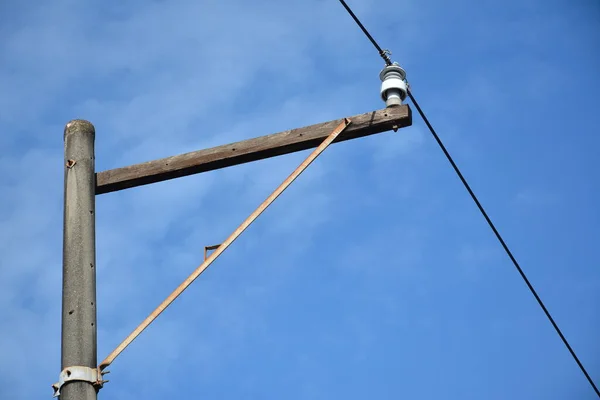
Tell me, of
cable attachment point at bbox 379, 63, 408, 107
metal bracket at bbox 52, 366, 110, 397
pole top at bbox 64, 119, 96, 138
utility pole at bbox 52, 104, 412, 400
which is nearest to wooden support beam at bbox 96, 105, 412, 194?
utility pole at bbox 52, 104, 412, 400

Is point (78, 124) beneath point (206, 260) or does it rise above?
above

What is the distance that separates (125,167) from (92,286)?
1.13 m

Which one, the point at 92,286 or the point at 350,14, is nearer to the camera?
the point at 92,286

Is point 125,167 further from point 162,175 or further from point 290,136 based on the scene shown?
point 290,136

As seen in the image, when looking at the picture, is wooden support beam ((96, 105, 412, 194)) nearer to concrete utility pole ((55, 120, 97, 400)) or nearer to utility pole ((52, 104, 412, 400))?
utility pole ((52, 104, 412, 400))

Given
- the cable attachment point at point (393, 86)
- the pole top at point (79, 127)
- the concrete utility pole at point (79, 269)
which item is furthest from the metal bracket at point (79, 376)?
the cable attachment point at point (393, 86)

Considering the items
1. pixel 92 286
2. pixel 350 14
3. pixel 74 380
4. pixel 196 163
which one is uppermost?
pixel 350 14

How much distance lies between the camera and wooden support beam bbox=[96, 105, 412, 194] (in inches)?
246

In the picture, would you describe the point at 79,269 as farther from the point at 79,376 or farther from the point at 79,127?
the point at 79,127

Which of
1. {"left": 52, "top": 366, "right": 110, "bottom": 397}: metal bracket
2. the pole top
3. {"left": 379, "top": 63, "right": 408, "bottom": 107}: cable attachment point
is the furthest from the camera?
{"left": 379, "top": 63, "right": 408, "bottom": 107}: cable attachment point

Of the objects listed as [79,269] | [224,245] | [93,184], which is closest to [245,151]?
[224,245]

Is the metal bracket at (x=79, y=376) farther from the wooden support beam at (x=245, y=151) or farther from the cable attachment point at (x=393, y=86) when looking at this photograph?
the cable attachment point at (x=393, y=86)

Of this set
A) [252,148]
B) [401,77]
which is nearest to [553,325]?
[401,77]

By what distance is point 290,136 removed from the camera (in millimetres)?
6309
